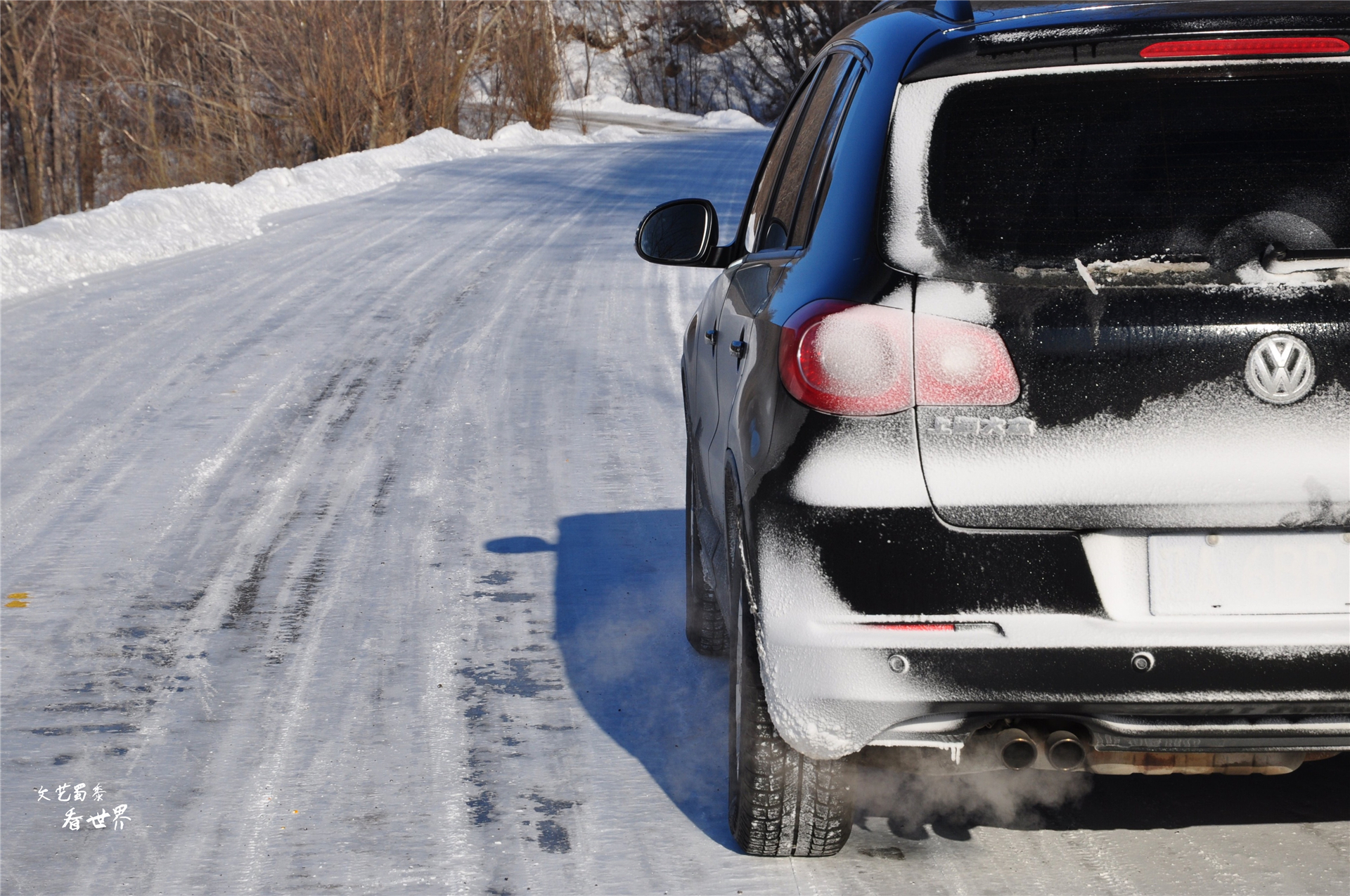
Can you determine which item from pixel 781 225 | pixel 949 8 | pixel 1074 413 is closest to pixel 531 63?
pixel 781 225

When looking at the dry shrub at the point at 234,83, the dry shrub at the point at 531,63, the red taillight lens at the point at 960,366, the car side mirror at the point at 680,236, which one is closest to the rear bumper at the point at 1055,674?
the red taillight lens at the point at 960,366

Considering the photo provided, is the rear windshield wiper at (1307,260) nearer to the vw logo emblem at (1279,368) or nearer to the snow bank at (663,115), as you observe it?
the vw logo emblem at (1279,368)

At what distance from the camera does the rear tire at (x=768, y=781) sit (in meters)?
2.93

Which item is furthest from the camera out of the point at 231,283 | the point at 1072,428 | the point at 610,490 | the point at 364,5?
the point at 364,5

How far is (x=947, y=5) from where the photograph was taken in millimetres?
2998

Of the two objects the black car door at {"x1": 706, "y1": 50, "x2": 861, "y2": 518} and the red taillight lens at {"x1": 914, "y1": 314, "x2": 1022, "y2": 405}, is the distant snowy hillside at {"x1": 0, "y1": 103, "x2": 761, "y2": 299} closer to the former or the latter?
the black car door at {"x1": 706, "y1": 50, "x2": 861, "y2": 518}

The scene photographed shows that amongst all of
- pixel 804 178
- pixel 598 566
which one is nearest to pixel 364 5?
pixel 598 566

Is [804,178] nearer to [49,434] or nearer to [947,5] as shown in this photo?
[947,5]

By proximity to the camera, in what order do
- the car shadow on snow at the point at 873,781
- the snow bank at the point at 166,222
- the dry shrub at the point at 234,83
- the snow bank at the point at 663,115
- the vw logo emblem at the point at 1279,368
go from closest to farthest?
the vw logo emblem at the point at 1279,368
the car shadow on snow at the point at 873,781
the snow bank at the point at 166,222
the dry shrub at the point at 234,83
the snow bank at the point at 663,115

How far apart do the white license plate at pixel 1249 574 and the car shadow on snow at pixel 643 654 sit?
1279mm

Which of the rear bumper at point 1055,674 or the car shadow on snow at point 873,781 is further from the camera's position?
the car shadow on snow at point 873,781

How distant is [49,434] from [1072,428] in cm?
619

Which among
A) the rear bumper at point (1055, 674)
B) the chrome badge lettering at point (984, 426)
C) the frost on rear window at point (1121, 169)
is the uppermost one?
the frost on rear window at point (1121, 169)

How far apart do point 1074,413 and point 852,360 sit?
0.40 meters
